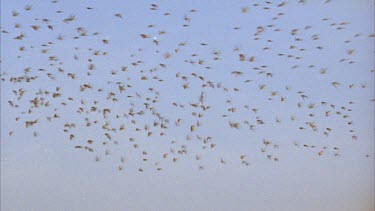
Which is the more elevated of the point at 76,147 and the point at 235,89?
the point at 235,89

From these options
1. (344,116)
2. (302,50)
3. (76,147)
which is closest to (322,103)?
(344,116)

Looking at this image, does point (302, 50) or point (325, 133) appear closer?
point (302, 50)

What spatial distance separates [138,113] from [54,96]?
3477mm

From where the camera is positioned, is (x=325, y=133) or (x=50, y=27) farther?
(x=325, y=133)

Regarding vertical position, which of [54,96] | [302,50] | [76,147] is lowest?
[76,147]

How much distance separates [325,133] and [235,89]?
427 cm

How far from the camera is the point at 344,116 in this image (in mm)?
27203

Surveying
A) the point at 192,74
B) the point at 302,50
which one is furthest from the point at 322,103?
the point at 192,74

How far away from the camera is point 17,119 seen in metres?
26.7

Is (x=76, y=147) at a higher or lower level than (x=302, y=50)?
lower

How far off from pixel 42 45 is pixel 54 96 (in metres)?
2.36

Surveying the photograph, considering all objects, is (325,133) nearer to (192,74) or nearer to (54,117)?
(192,74)

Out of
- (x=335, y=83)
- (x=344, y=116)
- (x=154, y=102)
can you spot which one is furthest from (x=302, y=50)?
(x=154, y=102)

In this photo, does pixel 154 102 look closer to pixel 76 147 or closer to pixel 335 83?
pixel 76 147
